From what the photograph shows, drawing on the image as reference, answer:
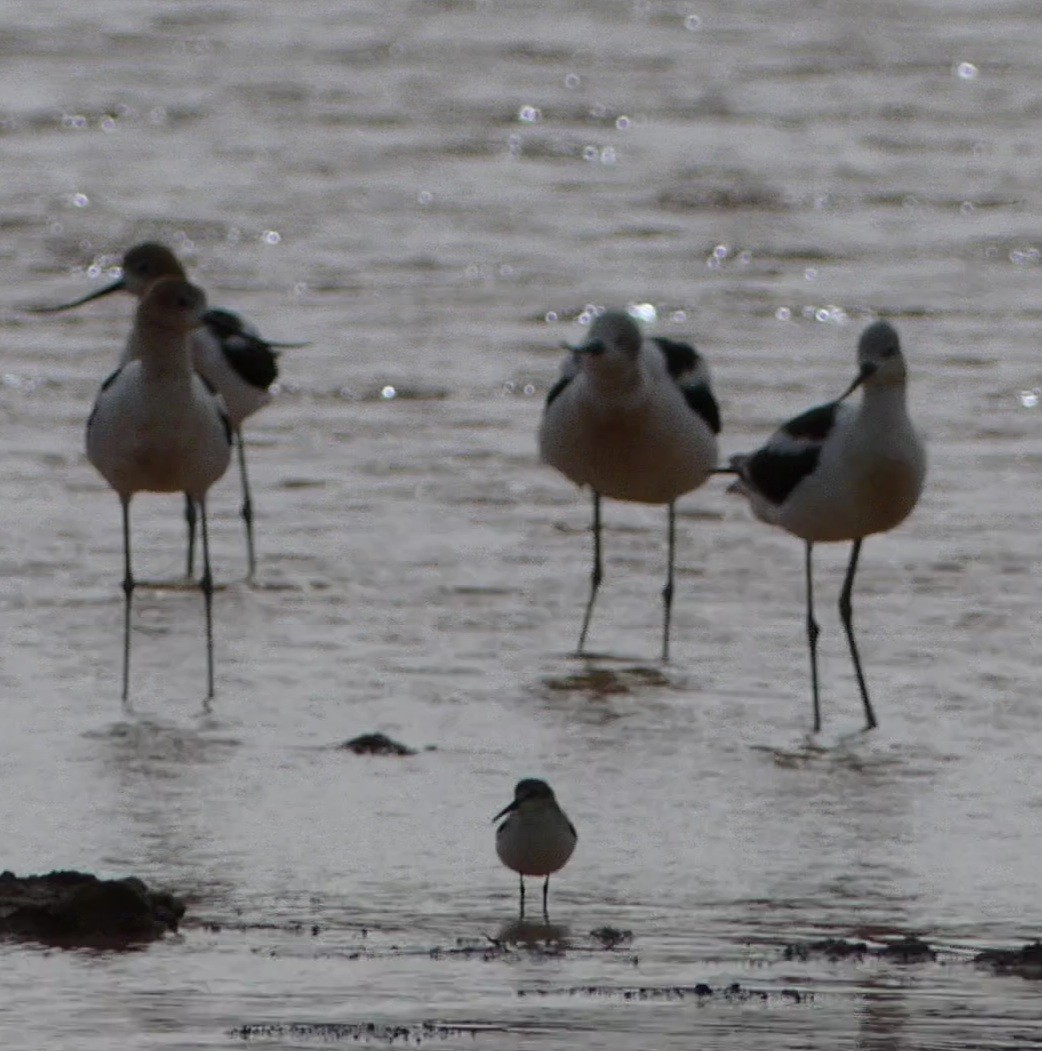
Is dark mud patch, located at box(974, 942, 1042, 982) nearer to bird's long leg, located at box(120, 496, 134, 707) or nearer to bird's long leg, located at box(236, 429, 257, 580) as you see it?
bird's long leg, located at box(120, 496, 134, 707)

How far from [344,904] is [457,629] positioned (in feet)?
9.56

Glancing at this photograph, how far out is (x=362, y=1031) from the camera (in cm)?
551

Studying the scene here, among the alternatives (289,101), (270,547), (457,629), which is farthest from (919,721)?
(289,101)

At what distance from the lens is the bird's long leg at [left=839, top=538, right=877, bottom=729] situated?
8328 millimetres

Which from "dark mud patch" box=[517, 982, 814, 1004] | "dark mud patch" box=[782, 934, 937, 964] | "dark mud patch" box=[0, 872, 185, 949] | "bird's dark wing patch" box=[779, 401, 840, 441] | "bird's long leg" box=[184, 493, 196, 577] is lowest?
"dark mud patch" box=[517, 982, 814, 1004]

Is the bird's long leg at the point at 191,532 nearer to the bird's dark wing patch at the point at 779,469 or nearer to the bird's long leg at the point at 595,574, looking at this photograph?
the bird's long leg at the point at 595,574

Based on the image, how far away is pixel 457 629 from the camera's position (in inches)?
366

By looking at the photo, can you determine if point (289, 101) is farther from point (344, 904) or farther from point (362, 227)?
point (344, 904)

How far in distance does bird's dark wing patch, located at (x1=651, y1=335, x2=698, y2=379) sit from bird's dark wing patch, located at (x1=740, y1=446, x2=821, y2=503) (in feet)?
3.63

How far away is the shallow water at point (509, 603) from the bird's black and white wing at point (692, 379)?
528mm

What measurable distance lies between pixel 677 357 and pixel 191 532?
5.85 ft

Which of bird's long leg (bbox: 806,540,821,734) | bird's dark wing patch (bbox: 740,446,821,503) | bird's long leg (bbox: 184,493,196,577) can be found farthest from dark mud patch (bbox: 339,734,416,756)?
bird's long leg (bbox: 184,493,196,577)

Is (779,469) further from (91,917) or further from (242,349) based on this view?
(91,917)

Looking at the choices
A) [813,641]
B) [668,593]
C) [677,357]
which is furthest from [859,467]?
[677,357]
